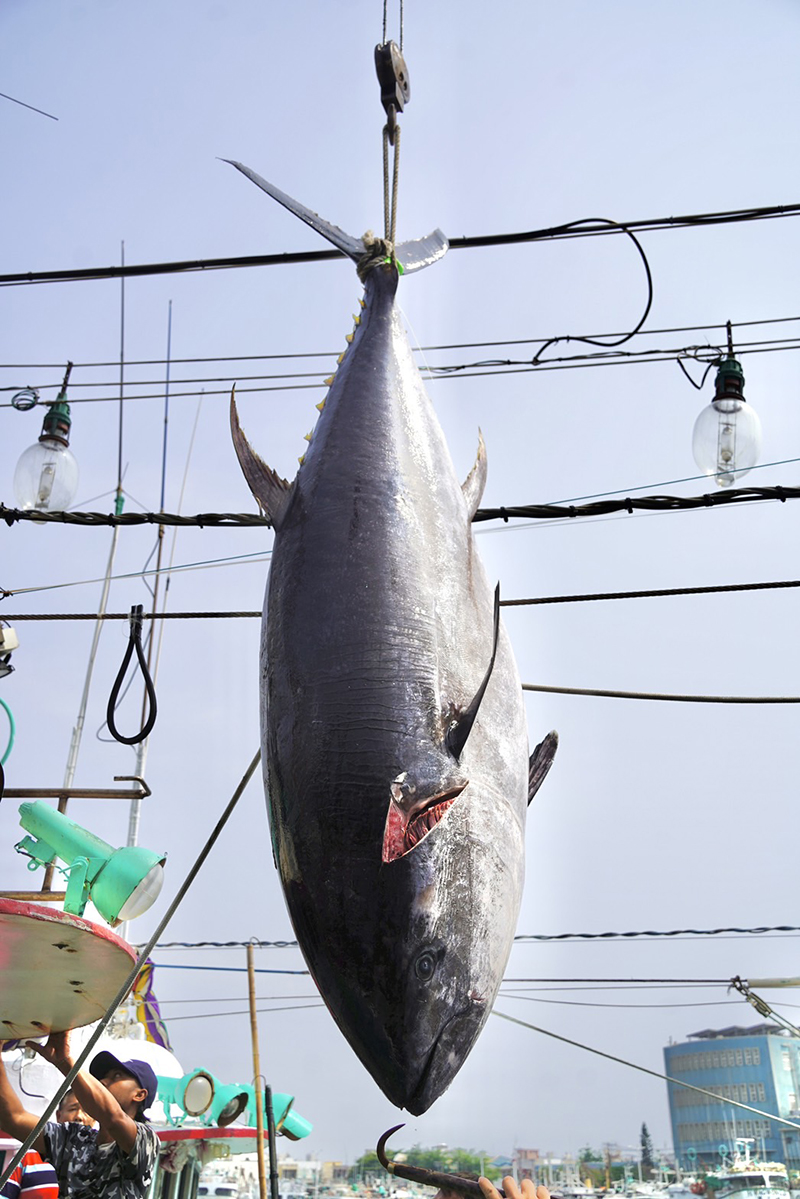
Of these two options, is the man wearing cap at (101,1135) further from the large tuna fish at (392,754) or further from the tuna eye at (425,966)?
the tuna eye at (425,966)

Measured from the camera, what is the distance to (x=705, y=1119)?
73.9m

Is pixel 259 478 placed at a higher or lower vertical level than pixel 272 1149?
higher

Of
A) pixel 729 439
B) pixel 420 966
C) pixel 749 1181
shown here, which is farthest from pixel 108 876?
pixel 749 1181

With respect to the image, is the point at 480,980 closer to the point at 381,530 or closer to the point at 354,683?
the point at 354,683

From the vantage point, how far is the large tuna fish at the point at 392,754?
1.40m

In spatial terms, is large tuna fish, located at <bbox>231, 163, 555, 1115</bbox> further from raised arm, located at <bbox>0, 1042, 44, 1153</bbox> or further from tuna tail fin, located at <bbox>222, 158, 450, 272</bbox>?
raised arm, located at <bbox>0, 1042, 44, 1153</bbox>

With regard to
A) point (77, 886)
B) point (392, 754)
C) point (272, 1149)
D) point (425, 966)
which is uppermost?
point (77, 886)

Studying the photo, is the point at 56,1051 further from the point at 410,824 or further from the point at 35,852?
the point at 410,824

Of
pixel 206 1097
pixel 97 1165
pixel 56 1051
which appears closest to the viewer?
pixel 97 1165

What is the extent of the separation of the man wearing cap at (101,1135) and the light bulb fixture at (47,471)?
265 cm

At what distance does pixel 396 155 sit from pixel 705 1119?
8496 cm

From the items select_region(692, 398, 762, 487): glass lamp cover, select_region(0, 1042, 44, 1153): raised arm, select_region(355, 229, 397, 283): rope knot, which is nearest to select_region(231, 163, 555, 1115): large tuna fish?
select_region(355, 229, 397, 283): rope knot

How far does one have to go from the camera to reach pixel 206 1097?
656 cm

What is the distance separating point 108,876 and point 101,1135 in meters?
1.04
